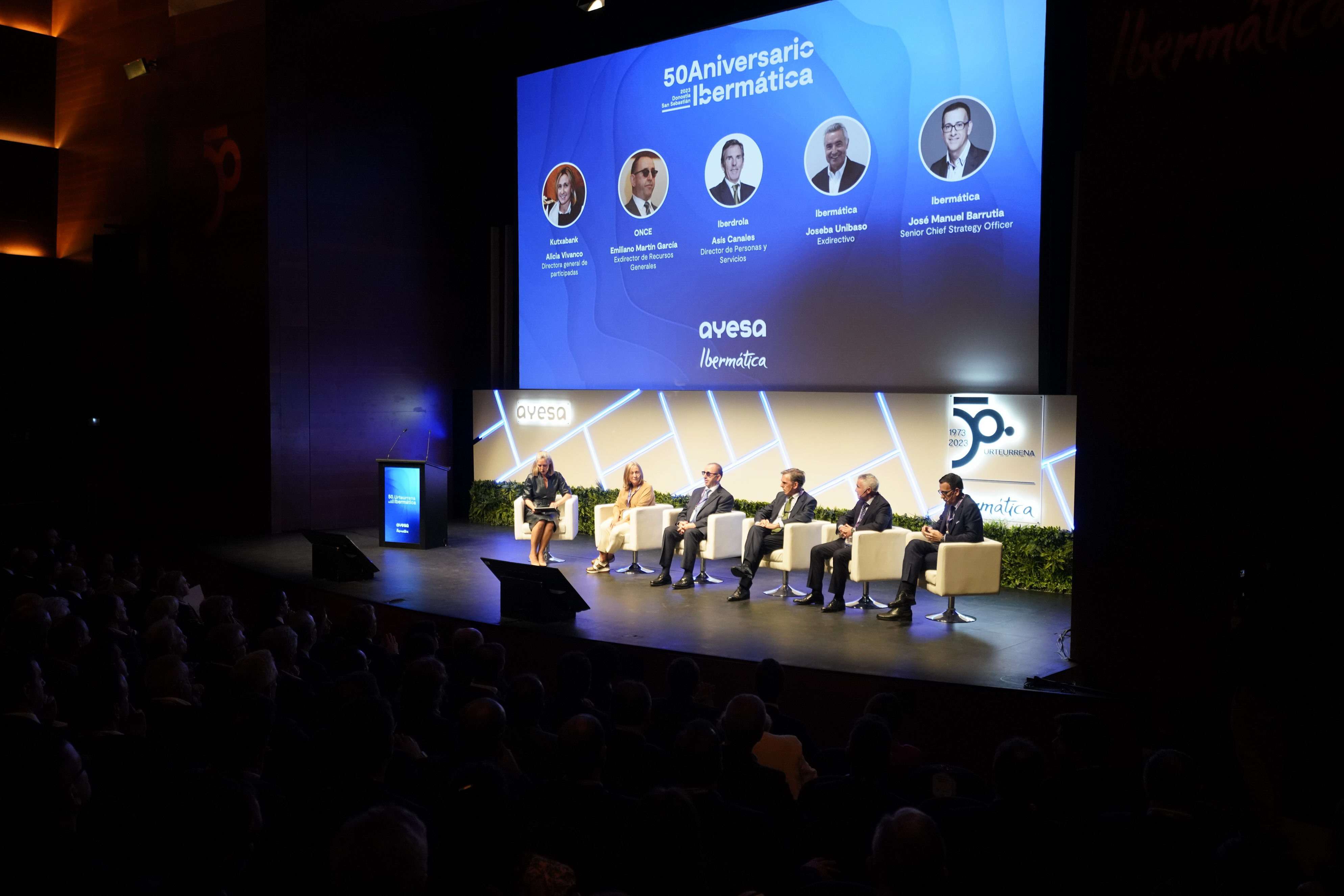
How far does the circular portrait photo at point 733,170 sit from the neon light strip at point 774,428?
1.85m

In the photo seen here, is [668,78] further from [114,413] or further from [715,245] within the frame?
[114,413]

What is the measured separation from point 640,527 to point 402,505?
2.70 metres

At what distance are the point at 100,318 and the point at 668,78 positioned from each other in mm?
7464

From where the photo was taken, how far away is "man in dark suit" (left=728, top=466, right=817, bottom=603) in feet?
25.1

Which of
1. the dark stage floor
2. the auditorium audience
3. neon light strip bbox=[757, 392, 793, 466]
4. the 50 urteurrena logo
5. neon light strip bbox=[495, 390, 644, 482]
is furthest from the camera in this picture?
neon light strip bbox=[495, 390, 644, 482]

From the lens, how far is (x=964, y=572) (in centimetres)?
671

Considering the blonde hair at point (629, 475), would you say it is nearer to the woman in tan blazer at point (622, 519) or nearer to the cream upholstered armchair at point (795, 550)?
the woman in tan blazer at point (622, 519)

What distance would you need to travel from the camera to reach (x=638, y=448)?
10.5m

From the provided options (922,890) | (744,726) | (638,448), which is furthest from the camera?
(638,448)

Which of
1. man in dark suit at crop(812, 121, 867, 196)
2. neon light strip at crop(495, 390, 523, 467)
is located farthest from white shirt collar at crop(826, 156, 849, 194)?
neon light strip at crop(495, 390, 523, 467)

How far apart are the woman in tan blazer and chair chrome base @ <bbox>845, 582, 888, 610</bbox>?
2.08 meters

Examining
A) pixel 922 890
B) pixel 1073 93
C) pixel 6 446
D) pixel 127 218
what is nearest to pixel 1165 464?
pixel 922 890

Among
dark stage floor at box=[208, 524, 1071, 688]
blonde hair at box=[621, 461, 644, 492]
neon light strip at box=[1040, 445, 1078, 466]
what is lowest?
dark stage floor at box=[208, 524, 1071, 688]

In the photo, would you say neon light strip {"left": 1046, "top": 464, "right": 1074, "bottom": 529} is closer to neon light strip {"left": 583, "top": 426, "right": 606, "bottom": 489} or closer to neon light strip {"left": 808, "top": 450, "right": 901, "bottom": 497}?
neon light strip {"left": 808, "top": 450, "right": 901, "bottom": 497}
